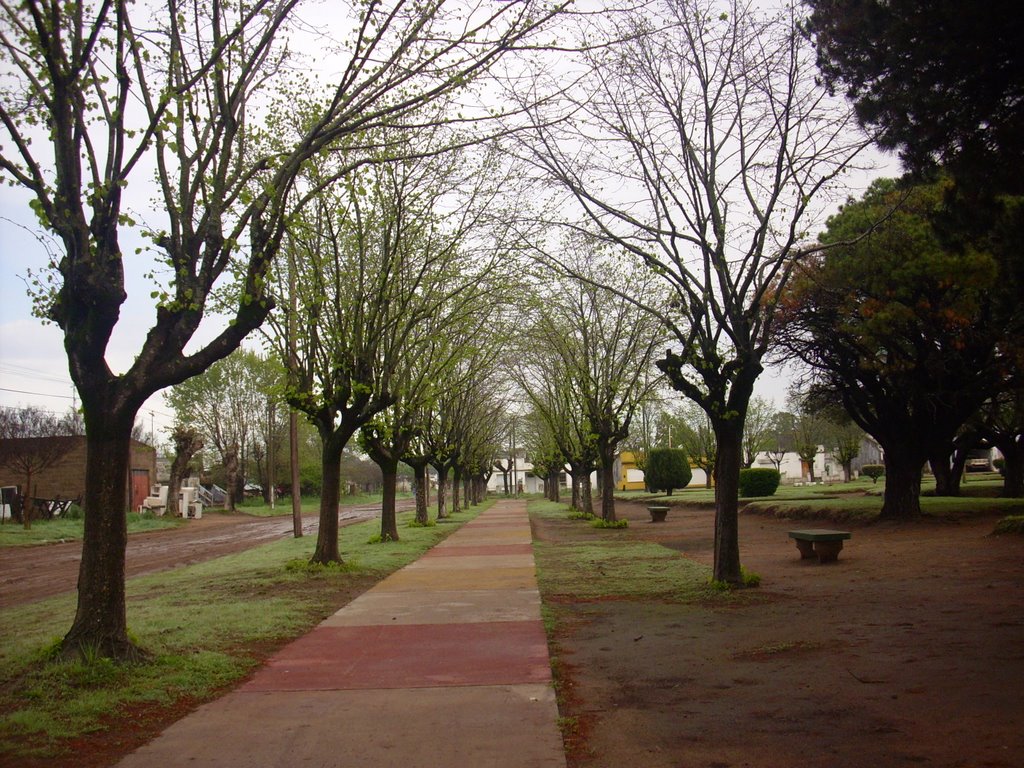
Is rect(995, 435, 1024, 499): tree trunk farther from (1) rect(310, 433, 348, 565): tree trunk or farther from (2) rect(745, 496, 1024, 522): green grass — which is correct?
(1) rect(310, 433, 348, 565): tree trunk

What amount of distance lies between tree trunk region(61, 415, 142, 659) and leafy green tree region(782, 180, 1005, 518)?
13.5 metres

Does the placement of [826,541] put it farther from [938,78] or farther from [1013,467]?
[1013,467]

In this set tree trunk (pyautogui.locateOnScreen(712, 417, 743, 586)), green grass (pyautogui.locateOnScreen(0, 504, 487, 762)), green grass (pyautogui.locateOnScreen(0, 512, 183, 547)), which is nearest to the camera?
green grass (pyautogui.locateOnScreen(0, 504, 487, 762))

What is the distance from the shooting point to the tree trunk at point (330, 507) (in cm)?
1567

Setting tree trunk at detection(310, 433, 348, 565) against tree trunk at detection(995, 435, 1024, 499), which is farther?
tree trunk at detection(995, 435, 1024, 499)

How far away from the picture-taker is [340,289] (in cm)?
1577

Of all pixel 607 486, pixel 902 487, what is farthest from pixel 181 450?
pixel 902 487

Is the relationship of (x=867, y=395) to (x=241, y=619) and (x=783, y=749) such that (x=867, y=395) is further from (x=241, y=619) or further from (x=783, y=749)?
(x=783, y=749)

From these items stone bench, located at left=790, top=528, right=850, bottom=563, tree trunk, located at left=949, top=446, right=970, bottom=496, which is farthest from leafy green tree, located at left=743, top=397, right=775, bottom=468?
stone bench, located at left=790, top=528, right=850, bottom=563

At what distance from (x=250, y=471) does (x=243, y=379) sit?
77.5ft

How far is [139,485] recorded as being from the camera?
56375 mm

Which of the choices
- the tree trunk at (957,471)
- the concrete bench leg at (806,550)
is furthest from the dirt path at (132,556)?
the tree trunk at (957,471)

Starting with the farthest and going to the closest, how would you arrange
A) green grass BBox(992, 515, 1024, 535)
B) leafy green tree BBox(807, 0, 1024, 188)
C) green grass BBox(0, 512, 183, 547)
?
1. green grass BBox(0, 512, 183, 547)
2. green grass BBox(992, 515, 1024, 535)
3. leafy green tree BBox(807, 0, 1024, 188)

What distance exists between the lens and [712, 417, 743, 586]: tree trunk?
11.8 metres
